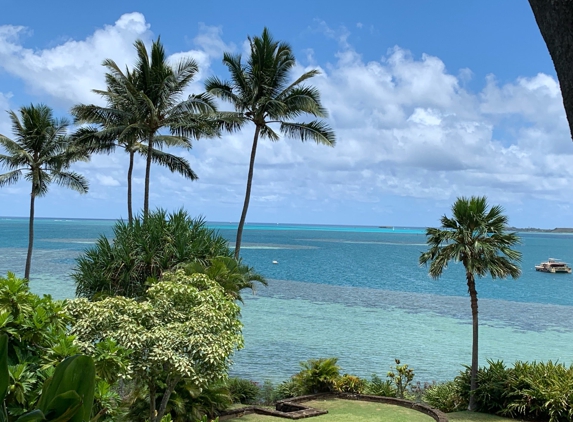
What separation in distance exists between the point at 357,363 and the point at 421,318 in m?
14.7

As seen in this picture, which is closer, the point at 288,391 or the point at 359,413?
the point at 359,413

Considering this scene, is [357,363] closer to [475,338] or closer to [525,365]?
[475,338]

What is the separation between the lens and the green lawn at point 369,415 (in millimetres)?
15422

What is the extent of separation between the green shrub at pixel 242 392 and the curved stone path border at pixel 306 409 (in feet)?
7.20

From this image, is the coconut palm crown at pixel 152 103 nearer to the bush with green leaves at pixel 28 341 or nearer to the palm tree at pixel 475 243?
the palm tree at pixel 475 243

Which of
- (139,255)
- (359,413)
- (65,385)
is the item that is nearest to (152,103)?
(139,255)

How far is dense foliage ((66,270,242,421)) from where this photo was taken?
31.9 ft

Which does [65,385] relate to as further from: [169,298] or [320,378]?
[320,378]

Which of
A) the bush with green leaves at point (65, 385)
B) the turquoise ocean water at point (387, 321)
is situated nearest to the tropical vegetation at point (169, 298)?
the bush with green leaves at point (65, 385)

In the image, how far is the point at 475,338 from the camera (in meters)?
18.8

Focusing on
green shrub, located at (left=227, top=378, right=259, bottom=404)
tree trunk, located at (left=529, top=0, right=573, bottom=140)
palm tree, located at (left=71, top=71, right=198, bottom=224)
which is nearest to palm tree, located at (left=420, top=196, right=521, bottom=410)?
green shrub, located at (left=227, top=378, right=259, bottom=404)

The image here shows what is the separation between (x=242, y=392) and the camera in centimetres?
1927

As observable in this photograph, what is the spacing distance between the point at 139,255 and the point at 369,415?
7823 millimetres

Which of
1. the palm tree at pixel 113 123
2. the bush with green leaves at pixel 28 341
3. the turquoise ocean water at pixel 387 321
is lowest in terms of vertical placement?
the turquoise ocean water at pixel 387 321
